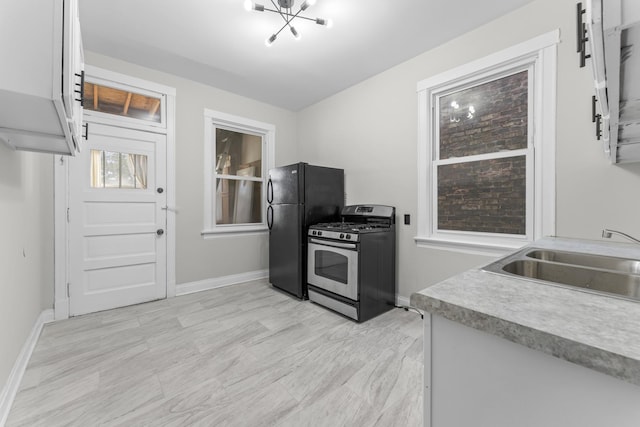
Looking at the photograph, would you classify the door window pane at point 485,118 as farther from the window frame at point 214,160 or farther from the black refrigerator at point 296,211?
the window frame at point 214,160

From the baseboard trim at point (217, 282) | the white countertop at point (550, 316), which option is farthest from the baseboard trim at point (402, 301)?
the white countertop at point (550, 316)

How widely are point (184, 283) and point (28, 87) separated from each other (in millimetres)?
2768

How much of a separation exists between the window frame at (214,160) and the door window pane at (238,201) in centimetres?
6

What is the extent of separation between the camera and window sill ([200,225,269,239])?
357cm

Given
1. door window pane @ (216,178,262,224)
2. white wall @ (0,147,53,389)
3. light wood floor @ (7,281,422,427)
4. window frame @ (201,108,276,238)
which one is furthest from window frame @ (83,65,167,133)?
light wood floor @ (7,281,422,427)

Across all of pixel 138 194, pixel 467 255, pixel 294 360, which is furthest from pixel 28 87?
pixel 467 255

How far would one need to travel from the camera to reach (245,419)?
145cm

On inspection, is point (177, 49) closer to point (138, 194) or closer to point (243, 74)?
point (243, 74)

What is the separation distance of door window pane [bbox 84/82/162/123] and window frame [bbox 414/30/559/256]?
3041mm

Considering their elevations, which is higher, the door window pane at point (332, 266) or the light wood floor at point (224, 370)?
the door window pane at point (332, 266)

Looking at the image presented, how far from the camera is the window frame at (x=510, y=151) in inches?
81.7

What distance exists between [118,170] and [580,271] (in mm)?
3837

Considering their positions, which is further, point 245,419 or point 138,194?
point 138,194

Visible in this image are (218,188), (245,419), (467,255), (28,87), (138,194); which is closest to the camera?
(28,87)
